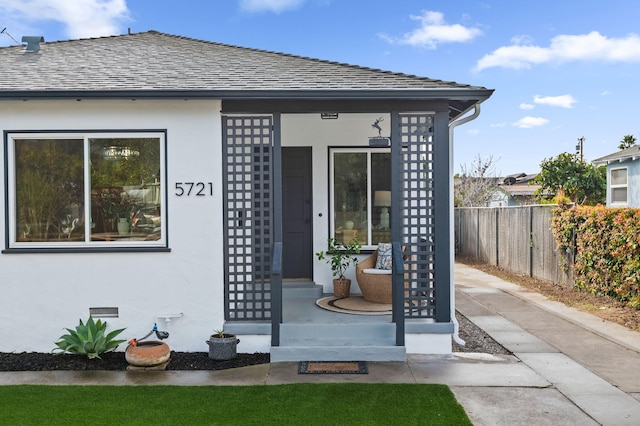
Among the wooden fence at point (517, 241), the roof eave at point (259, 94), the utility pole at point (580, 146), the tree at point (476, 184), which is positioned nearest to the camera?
the roof eave at point (259, 94)

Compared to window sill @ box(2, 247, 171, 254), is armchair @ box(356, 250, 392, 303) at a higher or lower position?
lower

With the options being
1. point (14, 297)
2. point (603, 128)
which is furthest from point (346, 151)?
point (603, 128)

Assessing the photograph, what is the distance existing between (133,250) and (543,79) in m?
22.2

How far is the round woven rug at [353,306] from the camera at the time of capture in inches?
278

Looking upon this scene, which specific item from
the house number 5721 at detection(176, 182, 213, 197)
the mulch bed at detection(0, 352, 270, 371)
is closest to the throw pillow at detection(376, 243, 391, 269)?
the mulch bed at detection(0, 352, 270, 371)

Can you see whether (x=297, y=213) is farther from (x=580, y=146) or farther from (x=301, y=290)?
(x=580, y=146)

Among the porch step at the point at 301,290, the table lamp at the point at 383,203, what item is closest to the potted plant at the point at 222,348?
the porch step at the point at 301,290

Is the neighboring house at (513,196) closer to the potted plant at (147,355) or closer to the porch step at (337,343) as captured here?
the porch step at (337,343)

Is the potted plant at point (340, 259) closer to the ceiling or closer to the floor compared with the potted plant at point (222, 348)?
closer to the ceiling

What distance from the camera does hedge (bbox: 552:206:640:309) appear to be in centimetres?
855

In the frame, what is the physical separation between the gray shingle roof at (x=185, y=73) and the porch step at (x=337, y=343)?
2.80 m

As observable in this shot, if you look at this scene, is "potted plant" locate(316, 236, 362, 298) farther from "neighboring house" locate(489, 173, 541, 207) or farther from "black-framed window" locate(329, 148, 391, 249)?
"neighboring house" locate(489, 173, 541, 207)

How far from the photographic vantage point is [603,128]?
110 ft

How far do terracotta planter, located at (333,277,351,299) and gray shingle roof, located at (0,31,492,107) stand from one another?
10.1 feet
